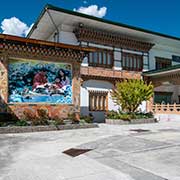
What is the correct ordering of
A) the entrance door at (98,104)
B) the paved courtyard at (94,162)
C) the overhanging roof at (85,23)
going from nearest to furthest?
1. the paved courtyard at (94,162)
2. the overhanging roof at (85,23)
3. the entrance door at (98,104)

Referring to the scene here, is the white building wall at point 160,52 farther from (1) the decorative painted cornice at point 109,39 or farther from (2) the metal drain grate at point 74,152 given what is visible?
(2) the metal drain grate at point 74,152

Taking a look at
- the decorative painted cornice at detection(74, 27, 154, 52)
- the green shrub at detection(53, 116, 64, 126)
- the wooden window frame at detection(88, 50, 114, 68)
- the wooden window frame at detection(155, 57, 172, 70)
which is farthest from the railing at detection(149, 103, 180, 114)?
the green shrub at detection(53, 116, 64, 126)

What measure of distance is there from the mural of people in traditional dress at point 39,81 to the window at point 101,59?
448 centimetres

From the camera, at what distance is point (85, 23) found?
18.2 metres

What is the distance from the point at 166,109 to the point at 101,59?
22.7 feet

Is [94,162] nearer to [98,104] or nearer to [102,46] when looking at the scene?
[98,104]

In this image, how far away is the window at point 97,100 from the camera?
19031mm

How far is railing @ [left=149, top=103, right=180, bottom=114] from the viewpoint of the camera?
19.2 m

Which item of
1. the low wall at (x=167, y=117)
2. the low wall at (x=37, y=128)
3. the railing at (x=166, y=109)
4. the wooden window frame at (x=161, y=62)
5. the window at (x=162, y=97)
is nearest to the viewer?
the low wall at (x=37, y=128)

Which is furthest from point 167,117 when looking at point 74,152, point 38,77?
point 74,152

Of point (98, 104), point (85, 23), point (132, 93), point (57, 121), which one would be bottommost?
point (57, 121)

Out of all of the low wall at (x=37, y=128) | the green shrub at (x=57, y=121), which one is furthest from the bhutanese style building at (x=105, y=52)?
the low wall at (x=37, y=128)

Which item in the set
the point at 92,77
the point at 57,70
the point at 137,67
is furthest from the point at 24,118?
the point at 137,67

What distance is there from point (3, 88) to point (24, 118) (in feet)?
6.51
